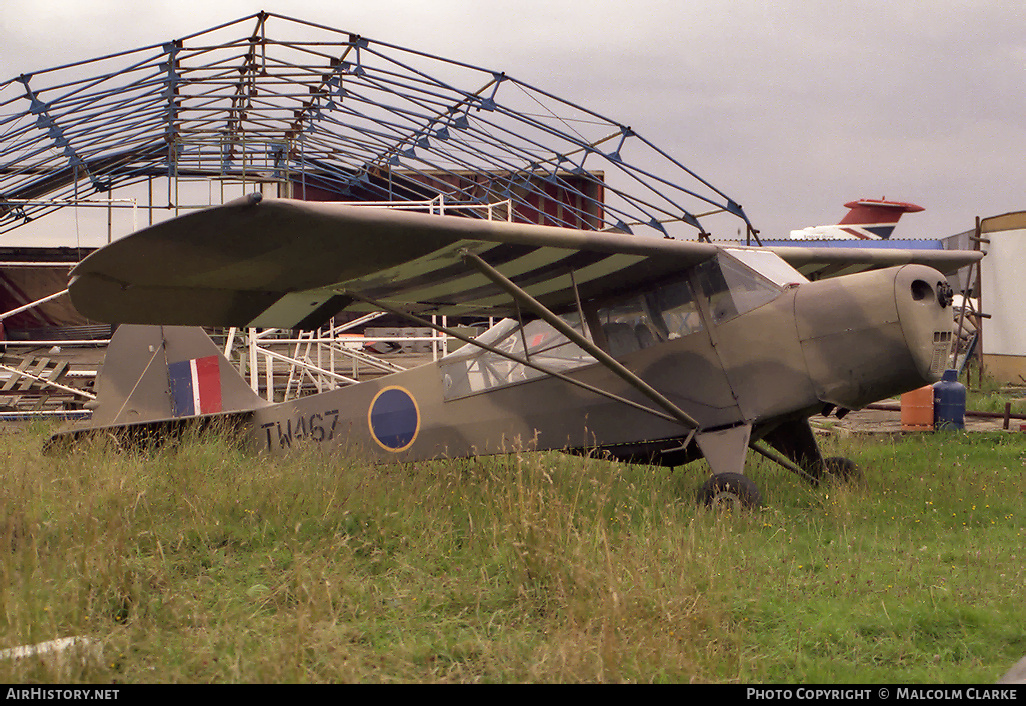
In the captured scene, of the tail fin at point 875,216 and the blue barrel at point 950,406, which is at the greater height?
the tail fin at point 875,216

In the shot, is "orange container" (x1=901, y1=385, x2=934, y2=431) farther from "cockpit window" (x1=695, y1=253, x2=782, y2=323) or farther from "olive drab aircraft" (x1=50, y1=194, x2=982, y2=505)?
"cockpit window" (x1=695, y1=253, x2=782, y2=323)

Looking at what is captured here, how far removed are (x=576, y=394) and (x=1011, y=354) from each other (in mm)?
12821

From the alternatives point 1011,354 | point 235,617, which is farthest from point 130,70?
point 1011,354

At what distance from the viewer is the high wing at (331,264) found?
4887mm

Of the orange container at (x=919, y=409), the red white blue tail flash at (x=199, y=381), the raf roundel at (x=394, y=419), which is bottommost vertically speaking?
the orange container at (x=919, y=409)

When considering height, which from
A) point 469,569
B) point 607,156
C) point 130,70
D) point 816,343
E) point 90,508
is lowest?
point 469,569

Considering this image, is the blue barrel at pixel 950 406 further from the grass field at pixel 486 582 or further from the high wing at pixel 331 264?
the high wing at pixel 331 264

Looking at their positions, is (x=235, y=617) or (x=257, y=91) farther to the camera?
(x=257, y=91)

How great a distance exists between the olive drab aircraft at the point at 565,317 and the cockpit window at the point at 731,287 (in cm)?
1

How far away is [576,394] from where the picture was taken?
23.1ft

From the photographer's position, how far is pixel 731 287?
6.41 m

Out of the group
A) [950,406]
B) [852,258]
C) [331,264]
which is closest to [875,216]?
[950,406]

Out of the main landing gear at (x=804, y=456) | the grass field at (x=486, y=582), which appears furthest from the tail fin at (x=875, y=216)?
Result: the grass field at (x=486, y=582)

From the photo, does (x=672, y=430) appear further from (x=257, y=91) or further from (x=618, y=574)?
(x=257, y=91)
